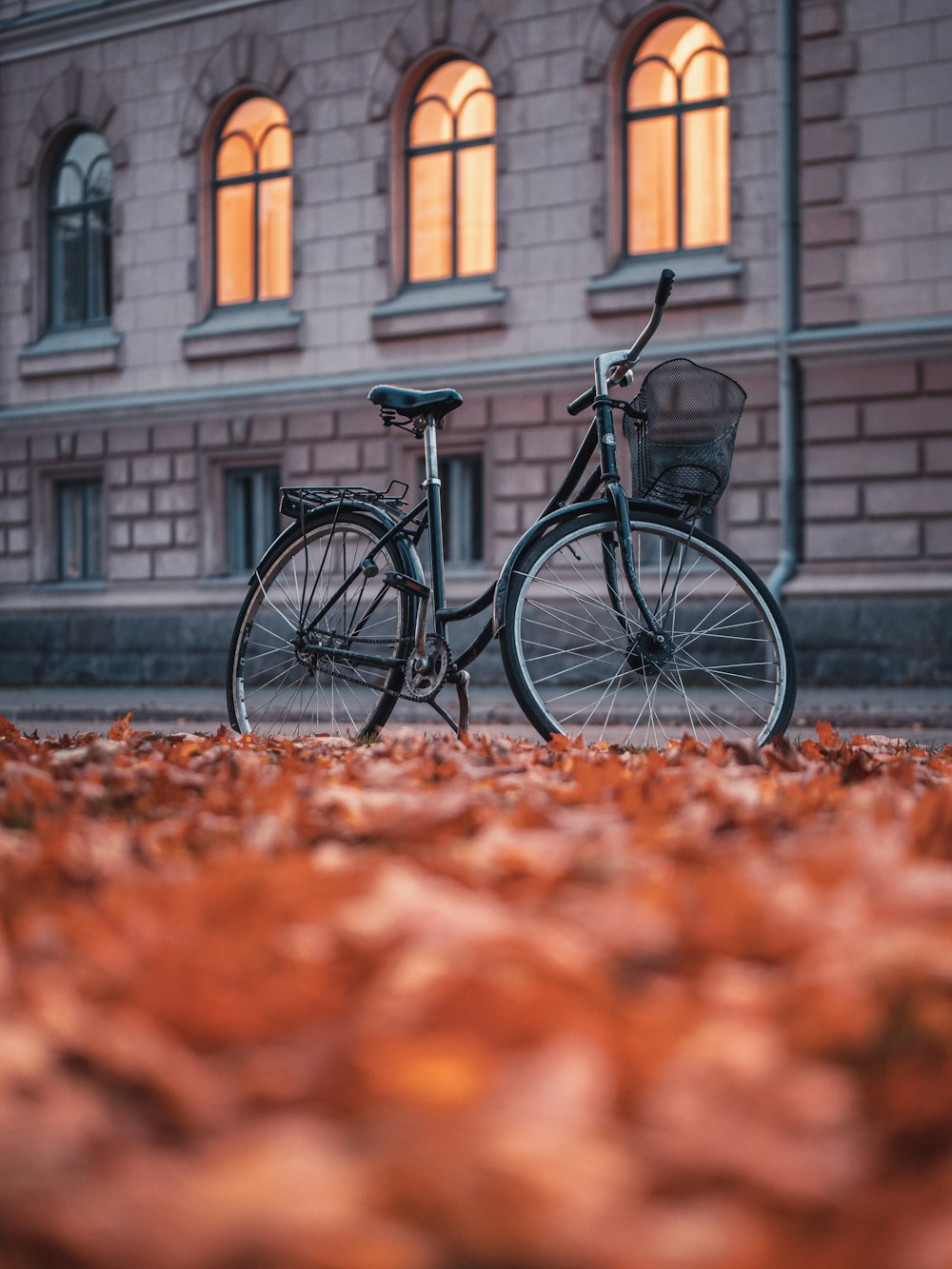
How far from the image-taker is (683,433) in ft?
12.8

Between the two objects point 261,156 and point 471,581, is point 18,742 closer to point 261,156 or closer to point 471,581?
point 471,581

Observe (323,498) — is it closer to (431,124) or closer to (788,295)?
(788,295)

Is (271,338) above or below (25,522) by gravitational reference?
above

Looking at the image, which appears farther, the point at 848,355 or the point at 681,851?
the point at 848,355

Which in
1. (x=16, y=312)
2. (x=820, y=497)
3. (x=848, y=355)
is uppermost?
(x=16, y=312)

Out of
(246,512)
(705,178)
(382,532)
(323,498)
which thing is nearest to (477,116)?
(705,178)

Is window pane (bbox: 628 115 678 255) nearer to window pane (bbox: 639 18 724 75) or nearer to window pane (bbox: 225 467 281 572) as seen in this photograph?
window pane (bbox: 639 18 724 75)

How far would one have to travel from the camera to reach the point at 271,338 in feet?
48.2

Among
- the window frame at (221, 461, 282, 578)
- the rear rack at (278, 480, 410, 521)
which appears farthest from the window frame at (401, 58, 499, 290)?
the rear rack at (278, 480, 410, 521)

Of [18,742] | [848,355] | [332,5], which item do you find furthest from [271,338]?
[18,742]

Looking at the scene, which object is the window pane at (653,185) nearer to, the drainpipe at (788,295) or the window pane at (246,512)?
the drainpipe at (788,295)

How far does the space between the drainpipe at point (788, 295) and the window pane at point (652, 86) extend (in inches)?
47.6

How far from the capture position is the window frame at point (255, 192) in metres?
15.0

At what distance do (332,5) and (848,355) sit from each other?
661cm
